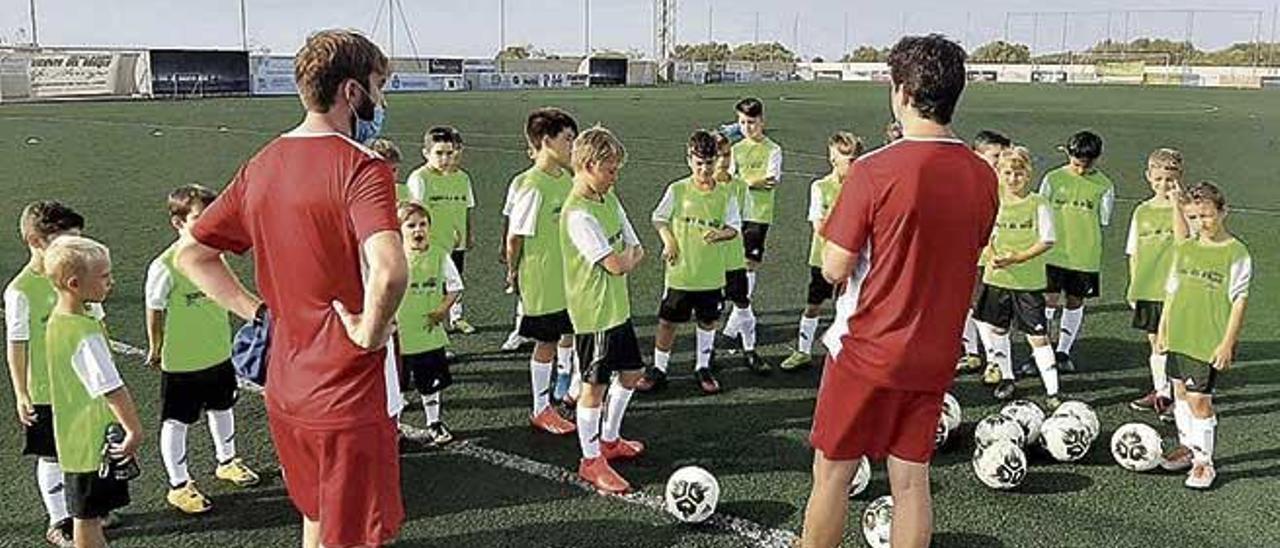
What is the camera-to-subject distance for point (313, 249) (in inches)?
117

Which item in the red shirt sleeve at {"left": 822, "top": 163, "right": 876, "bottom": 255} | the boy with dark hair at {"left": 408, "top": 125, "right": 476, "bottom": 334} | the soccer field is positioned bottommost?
the soccer field

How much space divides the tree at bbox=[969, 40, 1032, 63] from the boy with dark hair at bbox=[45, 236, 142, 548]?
101240 millimetres

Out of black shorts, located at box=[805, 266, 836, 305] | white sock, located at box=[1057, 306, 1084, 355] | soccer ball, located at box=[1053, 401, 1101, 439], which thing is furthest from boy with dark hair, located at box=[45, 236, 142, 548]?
white sock, located at box=[1057, 306, 1084, 355]

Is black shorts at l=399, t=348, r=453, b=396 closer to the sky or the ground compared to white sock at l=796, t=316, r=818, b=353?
closer to the sky

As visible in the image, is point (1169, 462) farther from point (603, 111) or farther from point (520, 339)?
point (603, 111)

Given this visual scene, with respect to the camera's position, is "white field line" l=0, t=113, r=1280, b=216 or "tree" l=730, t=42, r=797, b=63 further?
"tree" l=730, t=42, r=797, b=63

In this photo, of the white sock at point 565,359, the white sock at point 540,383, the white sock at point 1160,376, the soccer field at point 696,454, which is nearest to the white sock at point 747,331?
the soccer field at point 696,454

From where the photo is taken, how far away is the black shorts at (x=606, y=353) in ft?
17.6

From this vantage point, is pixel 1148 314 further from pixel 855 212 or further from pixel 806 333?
pixel 855 212

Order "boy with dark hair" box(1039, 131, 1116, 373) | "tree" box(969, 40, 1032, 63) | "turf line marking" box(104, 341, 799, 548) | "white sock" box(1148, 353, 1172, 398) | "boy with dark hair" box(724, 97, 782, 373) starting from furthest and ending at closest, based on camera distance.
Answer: "tree" box(969, 40, 1032, 63), "boy with dark hair" box(724, 97, 782, 373), "boy with dark hair" box(1039, 131, 1116, 373), "white sock" box(1148, 353, 1172, 398), "turf line marking" box(104, 341, 799, 548)

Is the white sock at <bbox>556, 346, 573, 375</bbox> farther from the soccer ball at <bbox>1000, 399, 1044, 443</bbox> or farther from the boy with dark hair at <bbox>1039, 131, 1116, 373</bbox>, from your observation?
the boy with dark hair at <bbox>1039, 131, 1116, 373</bbox>

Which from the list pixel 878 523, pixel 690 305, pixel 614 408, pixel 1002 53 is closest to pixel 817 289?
pixel 690 305

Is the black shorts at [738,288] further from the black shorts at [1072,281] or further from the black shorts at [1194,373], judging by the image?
the black shorts at [1194,373]

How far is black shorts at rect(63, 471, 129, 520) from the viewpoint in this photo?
4.20 m
